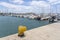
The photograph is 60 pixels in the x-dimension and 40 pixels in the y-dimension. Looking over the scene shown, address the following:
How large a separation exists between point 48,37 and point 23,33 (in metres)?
2.35

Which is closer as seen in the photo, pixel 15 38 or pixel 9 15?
pixel 15 38

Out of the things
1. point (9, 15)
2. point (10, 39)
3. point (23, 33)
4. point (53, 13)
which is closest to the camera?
point (10, 39)

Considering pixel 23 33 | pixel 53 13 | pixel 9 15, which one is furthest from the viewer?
pixel 9 15

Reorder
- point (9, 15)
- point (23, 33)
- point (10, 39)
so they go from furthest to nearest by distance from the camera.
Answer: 1. point (9, 15)
2. point (23, 33)
3. point (10, 39)

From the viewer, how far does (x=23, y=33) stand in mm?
15969

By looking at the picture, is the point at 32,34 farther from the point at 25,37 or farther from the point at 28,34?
the point at 25,37

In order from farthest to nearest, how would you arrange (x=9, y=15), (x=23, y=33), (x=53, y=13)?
1. (x=9, y=15)
2. (x=53, y=13)
3. (x=23, y=33)

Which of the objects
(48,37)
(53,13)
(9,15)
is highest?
(48,37)

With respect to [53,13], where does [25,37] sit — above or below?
above

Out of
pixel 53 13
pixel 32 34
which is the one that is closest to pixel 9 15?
pixel 53 13

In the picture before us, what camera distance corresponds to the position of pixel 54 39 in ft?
50.7

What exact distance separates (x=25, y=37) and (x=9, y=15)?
604 ft

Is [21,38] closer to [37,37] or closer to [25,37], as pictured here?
[25,37]

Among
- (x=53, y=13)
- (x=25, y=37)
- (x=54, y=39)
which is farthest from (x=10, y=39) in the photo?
(x=53, y=13)
